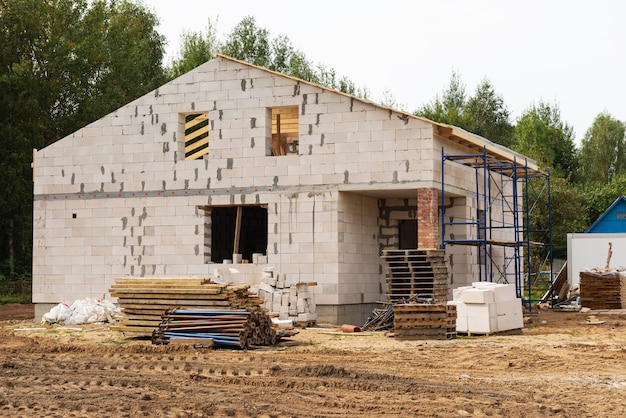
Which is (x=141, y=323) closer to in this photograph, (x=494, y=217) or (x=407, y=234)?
Answer: (x=407, y=234)

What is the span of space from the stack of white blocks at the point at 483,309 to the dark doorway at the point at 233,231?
8.17 meters

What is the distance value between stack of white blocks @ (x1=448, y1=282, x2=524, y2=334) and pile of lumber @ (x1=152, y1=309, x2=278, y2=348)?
4.13 m

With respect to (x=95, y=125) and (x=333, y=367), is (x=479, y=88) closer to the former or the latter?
(x=95, y=125)

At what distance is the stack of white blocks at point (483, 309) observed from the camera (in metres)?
19.5

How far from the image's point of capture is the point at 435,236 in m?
22.6

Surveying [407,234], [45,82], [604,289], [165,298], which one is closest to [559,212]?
[604,289]

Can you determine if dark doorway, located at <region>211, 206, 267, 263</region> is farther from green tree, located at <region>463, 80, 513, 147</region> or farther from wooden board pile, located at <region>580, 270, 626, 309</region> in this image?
green tree, located at <region>463, 80, 513, 147</region>

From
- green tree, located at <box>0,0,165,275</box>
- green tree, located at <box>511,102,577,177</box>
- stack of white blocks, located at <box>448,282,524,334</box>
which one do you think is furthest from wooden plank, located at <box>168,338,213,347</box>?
green tree, located at <box>511,102,577,177</box>

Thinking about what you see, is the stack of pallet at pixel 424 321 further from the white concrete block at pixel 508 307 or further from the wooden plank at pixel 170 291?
the wooden plank at pixel 170 291

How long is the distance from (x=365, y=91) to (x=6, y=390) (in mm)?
50437

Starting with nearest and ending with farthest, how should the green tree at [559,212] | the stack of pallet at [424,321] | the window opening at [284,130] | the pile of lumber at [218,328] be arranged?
the pile of lumber at [218,328] < the stack of pallet at [424,321] < the window opening at [284,130] < the green tree at [559,212]

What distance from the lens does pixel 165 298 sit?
19.2 m

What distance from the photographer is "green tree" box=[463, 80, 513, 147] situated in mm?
65625

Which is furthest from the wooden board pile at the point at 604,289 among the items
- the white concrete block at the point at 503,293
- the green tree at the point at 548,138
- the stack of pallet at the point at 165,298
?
the green tree at the point at 548,138
